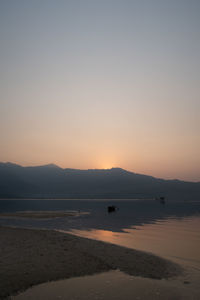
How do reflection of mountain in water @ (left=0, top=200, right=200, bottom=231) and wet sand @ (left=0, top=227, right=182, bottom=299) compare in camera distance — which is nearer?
wet sand @ (left=0, top=227, right=182, bottom=299)

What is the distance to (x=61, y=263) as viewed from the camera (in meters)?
16.9

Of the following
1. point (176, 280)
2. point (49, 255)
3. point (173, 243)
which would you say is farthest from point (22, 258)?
point (173, 243)

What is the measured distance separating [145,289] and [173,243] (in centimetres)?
1652

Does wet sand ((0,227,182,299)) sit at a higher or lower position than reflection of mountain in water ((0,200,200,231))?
higher

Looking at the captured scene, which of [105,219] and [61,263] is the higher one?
[61,263]

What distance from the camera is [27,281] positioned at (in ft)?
43.9

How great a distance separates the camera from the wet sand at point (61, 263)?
13900mm

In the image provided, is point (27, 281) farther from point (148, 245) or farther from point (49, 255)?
point (148, 245)

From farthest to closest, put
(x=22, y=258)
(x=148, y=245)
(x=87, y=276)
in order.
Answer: (x=148, y=245) → (x=22, y=258) → (x=87, y=276)

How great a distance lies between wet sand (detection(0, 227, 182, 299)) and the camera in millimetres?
13900

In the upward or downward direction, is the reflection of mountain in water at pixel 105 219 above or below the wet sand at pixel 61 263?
below

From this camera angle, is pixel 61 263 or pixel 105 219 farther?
A: pixel 105 219

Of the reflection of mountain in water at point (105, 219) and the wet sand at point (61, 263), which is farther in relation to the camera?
the reflection of mountain in water at point (105, 219)

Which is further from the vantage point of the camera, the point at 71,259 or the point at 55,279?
the point at 71,259
